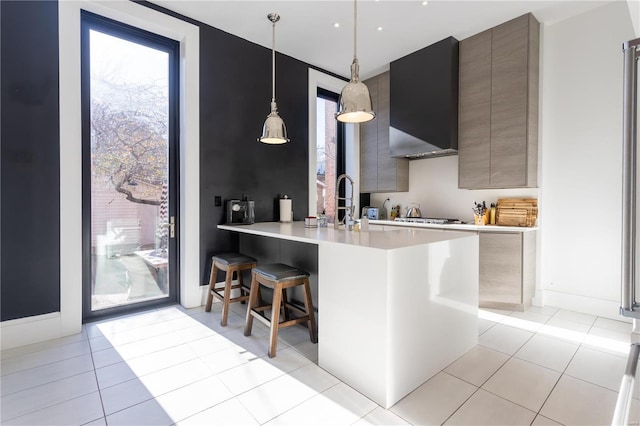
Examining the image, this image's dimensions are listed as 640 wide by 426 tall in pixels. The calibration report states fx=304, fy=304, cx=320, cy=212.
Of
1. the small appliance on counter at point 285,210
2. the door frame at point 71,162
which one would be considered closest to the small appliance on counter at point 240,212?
the small appliance on counter at point 285,210

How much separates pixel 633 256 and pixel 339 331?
1.40 m

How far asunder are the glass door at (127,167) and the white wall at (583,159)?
403 cm

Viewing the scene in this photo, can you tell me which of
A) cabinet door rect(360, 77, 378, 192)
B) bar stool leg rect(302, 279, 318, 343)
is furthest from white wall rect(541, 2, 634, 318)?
bar stool leg rect(302, 279, 318, 343)

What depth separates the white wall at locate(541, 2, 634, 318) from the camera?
9.48 feet

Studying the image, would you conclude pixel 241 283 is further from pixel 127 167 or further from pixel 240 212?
pixel 127 167

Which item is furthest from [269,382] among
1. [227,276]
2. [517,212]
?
[517,212]

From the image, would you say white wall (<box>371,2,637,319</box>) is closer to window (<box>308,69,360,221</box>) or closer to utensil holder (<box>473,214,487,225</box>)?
utensil holder (<box>473,214,487,225</box>)

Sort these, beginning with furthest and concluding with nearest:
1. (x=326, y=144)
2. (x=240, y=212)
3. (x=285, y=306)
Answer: (x=326, y=144) → (x=240, y=212) → (x=285, y=306)

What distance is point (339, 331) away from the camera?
189 centimetres

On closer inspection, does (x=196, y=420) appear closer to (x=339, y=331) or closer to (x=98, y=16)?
(x=339, y=331)

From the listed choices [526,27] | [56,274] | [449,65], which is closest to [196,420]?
[56,274]

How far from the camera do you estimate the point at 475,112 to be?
349 cm

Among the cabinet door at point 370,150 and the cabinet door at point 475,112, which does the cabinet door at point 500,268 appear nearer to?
the cabinet door at point 475,112

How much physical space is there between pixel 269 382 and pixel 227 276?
1.18m
